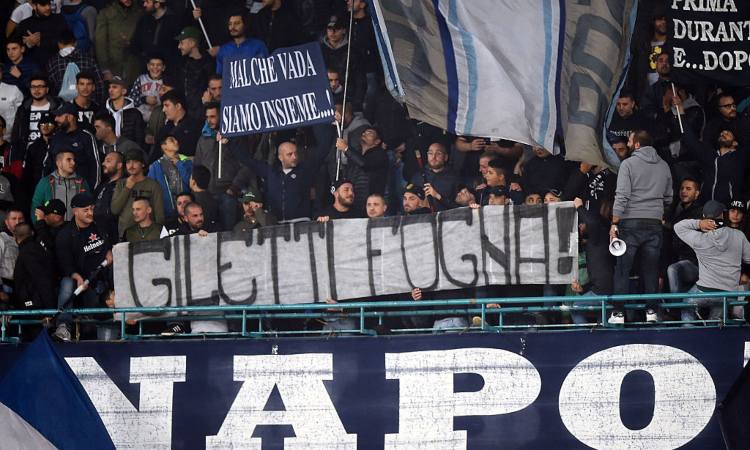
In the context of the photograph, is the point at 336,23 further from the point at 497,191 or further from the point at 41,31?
the point at 41,31

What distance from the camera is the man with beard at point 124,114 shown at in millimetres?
19812

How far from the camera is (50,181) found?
19.1 meters

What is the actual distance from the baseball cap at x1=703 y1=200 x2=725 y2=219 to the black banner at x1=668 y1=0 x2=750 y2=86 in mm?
2084

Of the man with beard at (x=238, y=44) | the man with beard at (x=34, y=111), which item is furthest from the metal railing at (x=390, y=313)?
the man with beard at (x=238, y=44)

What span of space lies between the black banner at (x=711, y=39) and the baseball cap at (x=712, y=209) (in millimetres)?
2084

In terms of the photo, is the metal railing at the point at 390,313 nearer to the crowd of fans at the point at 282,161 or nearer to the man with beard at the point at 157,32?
the crowd of fans at the point at 282,161

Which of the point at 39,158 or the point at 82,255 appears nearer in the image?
the point at 82,255

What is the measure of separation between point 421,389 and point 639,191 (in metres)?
2.77

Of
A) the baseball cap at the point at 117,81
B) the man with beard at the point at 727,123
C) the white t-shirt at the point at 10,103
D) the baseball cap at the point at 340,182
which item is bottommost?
the baseball cap at the point at 340,182

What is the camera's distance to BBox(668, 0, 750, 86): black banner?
60.1ft

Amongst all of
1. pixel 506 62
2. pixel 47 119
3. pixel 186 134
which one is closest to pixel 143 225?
pixel 186 134

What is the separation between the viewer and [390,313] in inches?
665

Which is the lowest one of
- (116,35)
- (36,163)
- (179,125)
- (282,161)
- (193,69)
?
(282,161)

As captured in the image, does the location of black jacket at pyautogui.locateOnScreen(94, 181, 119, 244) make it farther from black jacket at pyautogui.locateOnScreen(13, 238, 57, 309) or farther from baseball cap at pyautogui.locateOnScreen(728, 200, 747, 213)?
baseball cap at pyautogui.locateOnScreen(728, 200, 747, 213)
